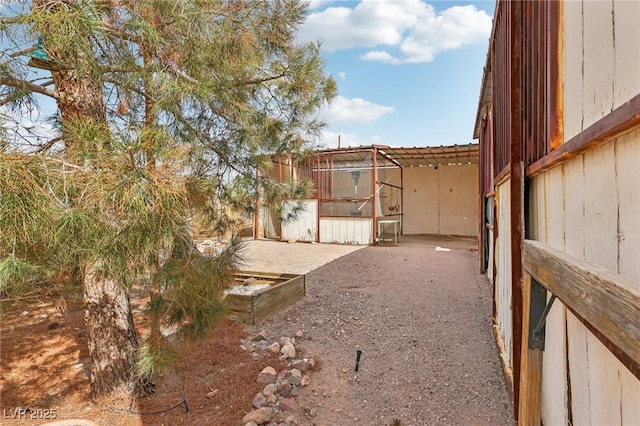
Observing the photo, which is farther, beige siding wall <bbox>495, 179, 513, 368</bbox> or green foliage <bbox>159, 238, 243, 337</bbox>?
beige siding wall <bbox>495, 179, 513, 368</bbox>

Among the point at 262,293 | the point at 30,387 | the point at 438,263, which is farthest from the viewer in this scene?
the point at 438,263

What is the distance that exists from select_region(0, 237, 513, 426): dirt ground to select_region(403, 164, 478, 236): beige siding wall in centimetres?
745

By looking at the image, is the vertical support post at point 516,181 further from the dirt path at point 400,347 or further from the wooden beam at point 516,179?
the dirt path at point 400,347

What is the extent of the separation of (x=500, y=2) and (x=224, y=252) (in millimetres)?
2813

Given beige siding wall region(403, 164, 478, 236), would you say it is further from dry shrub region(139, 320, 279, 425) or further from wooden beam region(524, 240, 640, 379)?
wooden beam region(524, 240, 640, 379)

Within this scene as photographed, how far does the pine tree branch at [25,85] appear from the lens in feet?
4.82

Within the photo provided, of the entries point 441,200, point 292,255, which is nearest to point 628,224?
point 292,255

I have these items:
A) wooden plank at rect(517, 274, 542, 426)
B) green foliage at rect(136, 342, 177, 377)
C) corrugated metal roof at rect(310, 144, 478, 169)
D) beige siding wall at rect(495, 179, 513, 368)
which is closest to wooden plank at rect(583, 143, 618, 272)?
wooden plank at rect(517, 274, 542, 426)

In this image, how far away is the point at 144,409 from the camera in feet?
7.02

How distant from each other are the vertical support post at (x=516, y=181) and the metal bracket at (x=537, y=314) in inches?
21.3

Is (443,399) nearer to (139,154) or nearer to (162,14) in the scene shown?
(139,154)

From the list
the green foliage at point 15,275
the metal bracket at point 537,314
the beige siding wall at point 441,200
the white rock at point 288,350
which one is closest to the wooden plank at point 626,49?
the metal bracket at point 537,314

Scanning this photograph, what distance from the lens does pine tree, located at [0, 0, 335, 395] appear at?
1.16 meters

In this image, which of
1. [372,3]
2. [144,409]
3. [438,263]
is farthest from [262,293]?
[438,263]
